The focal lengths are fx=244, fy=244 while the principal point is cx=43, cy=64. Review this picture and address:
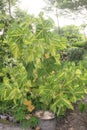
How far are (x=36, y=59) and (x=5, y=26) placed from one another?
6.51 ft

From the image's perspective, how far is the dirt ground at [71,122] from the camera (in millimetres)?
4054

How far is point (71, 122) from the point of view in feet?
14.4

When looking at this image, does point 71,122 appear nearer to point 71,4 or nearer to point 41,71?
point 41,71

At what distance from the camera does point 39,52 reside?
3.14m

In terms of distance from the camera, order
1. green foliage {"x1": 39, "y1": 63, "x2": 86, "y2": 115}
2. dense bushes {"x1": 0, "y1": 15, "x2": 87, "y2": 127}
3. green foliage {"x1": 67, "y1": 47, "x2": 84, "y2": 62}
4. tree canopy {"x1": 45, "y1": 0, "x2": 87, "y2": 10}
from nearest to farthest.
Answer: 1. dense bushes {"x1": 0, "y1": 15, "x2": 87, "y2": 127}
2. green foliage {"x1": 39, "y1": 63, "x2": 86, "y2": 115}
3. green foliage {"x1": 67, "y1": 47, "x2": 84, "y2": 62}
4. tree canopy {"x1": 45, "y1": 0, "x2": 87, "y2": 10}

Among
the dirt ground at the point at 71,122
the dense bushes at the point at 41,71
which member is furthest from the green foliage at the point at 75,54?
the dense bushes at the point at 41,71

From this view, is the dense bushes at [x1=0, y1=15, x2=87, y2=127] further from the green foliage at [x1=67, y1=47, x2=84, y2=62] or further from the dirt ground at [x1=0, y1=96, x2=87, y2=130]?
the green foliage at [x1=67, y1=47, x2=84, y2=62]

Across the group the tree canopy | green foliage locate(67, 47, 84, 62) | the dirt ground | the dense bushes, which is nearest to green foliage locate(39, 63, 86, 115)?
the dense bushes

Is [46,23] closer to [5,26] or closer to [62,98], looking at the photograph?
[62,98]

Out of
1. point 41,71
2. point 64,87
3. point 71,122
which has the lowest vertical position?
point 71,122

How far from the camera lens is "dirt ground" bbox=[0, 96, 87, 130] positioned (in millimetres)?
4054

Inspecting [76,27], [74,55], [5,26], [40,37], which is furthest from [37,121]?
[76,27]

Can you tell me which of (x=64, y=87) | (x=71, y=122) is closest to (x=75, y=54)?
(x=71, y=122)

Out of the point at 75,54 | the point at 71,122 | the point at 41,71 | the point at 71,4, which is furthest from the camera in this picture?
the point at 71,4
